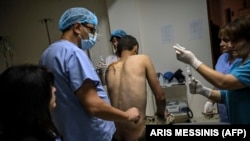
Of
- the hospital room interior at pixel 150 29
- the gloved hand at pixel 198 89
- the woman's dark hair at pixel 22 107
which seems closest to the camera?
the woman's dark hair at pixel 22 107

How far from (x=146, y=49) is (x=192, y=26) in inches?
27.1

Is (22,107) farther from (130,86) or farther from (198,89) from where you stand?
(130,86)

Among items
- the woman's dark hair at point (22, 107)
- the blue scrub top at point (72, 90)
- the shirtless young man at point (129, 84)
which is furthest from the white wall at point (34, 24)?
the woman's dark hair at point (22, 107)

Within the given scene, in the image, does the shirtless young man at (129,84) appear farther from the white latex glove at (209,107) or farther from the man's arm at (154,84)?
the white latex glove at (209,107)

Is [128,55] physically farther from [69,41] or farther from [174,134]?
[174,134]

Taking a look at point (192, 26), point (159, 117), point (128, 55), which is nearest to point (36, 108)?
point (128, 55)

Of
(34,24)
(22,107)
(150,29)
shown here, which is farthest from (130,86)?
(34,24)

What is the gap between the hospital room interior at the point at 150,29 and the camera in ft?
12.1

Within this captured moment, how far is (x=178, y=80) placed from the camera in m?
3.62

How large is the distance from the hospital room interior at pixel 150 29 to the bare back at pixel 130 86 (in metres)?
1.48

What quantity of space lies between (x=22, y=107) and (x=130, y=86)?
130 centimetres

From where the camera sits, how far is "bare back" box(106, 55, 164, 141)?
206 centimetres

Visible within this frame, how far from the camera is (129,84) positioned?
206cm

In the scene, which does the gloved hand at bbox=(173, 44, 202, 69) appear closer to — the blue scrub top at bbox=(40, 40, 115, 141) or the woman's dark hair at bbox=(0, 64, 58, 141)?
the blue scrub top at bbox=(40, 40, 115, 141)
